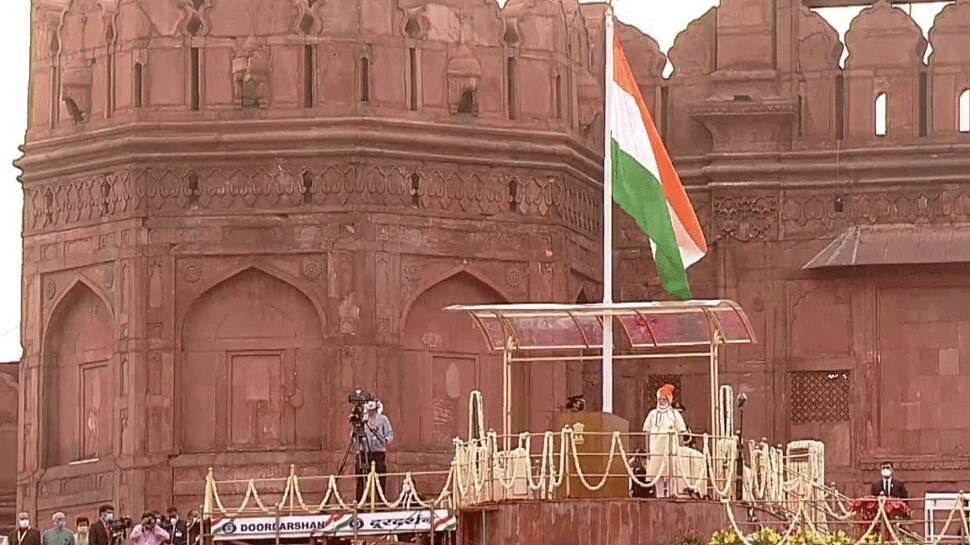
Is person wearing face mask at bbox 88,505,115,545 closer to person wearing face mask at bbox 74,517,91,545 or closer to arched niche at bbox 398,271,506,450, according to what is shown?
person wearing face mask at bbox 74,517,91,545

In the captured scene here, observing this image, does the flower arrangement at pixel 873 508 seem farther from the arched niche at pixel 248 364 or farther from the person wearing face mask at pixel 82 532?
the person wearing face mask at pixel 82 532

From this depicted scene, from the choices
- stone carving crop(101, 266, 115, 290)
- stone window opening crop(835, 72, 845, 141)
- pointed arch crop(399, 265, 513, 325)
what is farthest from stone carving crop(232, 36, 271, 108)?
stone window opening crop(835, 72, 845, 141)

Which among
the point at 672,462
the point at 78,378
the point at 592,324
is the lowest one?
the point at 672,462

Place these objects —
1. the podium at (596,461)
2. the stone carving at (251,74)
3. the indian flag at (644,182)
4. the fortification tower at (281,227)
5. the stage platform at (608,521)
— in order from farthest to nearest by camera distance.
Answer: the stone carving at (251,74)
the fortification tower at (281,227)
the indian flag at (644,182)
the podium at (596,461)
the stage platform at (608,521)

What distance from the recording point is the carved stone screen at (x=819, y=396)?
156ft

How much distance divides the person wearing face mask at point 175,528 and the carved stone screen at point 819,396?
872cm

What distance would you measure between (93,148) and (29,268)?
1866 mm

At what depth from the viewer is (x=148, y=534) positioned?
134 ft

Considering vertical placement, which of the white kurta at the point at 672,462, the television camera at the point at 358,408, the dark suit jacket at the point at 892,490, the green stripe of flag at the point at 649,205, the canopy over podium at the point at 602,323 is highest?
the green stripe of flag at the point at 649,205

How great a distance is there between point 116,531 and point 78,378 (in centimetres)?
441

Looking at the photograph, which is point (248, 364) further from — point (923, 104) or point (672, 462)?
point (672, 462)

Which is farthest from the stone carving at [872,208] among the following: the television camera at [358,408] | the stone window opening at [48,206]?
the stone window opening at [48,206]

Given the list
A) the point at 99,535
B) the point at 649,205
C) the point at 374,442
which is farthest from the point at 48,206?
the point at 649,205

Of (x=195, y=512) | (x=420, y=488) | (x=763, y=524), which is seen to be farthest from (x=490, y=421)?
(x=763, y=524)
